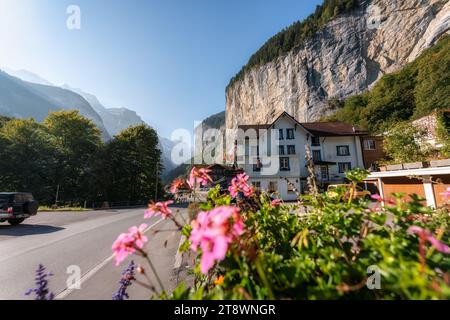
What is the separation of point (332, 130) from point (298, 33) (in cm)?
5469

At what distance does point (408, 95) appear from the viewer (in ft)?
125

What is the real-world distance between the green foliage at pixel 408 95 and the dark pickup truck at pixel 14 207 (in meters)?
43.4

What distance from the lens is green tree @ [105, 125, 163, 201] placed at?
32406mm

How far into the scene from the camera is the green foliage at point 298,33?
191ft

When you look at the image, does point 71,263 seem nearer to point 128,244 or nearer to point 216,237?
point 128,244

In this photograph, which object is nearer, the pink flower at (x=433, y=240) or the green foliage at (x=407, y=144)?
the pink flower at (x=433, y=240)

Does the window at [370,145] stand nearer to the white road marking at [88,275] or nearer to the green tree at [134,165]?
the green tree at [134,165]

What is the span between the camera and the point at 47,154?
28469 millimetres

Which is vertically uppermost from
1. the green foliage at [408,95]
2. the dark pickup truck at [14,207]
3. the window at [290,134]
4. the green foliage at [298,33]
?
the green foliage at [298,33]

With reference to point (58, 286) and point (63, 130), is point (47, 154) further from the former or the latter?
point (58, 286)

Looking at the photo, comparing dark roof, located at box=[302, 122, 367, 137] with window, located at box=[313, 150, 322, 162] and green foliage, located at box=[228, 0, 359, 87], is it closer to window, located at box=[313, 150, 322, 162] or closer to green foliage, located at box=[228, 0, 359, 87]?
window, located at box=[313, 150, 322, 162]

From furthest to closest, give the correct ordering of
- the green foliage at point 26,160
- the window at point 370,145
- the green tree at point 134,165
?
the green tree at point 134,165, the window at point 370,145, the green foliage at point 26,160

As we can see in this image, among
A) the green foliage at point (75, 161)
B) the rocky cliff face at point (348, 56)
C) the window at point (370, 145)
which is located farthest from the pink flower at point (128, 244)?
the rocky cliff face at point (348, 56)

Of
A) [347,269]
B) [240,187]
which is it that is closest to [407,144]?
[240,187]
